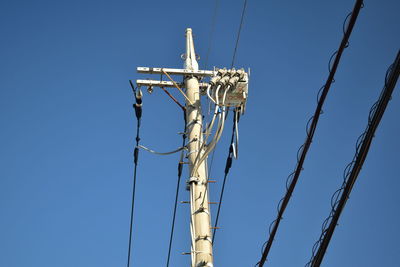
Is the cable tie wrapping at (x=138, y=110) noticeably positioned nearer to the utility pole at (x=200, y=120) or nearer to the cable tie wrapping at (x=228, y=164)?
the utility pole at (x=200, y=120)

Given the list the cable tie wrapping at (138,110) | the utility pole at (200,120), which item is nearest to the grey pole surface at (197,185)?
the utility pole at (200,120)

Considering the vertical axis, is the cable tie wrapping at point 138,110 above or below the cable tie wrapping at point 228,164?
above

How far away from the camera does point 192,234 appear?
9.40m

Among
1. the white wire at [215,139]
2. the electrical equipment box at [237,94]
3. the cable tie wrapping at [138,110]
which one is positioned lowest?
the white wire at [215,139]

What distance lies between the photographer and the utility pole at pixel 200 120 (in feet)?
30.7

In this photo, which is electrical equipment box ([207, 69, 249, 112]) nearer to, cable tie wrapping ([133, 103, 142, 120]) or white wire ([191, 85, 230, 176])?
white wire ([191, 85, 230, 176])

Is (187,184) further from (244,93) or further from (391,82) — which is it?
(391,82)

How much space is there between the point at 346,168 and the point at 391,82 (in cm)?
127

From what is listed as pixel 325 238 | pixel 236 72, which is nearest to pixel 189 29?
pixel 236 72

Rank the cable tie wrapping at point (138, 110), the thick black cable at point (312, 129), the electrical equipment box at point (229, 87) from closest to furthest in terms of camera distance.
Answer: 1. the thick black cable at point (312, 129)
2. the electrical equipment box at point (229, 87)
3. the cable tie wrapping at point (138, 110)

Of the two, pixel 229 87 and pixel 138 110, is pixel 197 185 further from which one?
pixel 138 110

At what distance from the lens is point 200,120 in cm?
1056

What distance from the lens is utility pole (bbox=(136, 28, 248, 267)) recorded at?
368 inches

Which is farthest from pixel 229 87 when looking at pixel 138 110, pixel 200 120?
pixel 138 110
